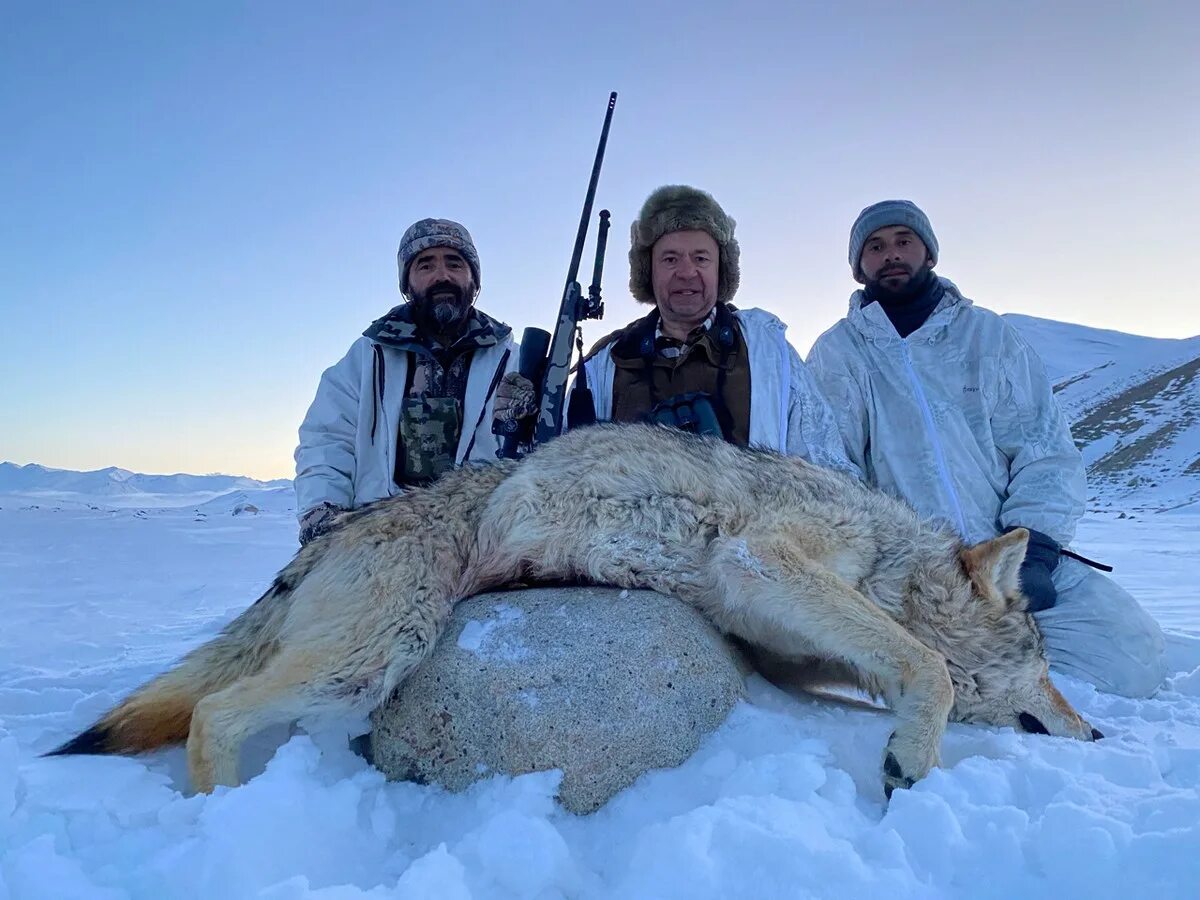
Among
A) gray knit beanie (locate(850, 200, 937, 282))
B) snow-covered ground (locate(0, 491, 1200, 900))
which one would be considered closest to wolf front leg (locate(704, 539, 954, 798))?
snow-covered ground (locate(0, 491, 1200, 900))

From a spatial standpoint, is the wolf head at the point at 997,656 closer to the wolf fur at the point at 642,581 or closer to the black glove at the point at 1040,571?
the wolf fur at the point at 642,581

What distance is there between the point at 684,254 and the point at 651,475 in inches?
91.7

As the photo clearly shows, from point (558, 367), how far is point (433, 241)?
1845mm

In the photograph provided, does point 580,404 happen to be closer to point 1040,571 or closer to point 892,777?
point 1040,571

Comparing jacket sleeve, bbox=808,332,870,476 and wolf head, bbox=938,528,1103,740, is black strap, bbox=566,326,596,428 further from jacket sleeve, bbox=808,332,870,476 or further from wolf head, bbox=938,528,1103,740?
wolf head, bbox=938,528,1103,740

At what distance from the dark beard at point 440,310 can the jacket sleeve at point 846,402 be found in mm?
2941

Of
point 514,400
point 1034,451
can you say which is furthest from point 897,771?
point 1034,451

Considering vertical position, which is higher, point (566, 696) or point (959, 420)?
point (959, 420)

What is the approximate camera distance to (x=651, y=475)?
12.2 feet

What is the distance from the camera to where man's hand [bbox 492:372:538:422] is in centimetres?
555

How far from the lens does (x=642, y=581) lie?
354 centimetres

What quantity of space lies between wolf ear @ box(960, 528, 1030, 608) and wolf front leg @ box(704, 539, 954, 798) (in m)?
0.67

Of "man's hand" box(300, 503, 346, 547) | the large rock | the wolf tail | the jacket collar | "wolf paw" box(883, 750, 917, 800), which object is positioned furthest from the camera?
the jacket collar

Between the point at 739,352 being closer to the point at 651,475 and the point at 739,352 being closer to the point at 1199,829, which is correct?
the point at 651,475
